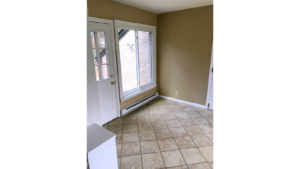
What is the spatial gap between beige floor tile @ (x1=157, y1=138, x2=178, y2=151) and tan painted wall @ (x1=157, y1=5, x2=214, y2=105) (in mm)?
1669

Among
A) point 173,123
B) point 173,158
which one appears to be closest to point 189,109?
point 173,123

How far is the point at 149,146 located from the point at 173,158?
436mm

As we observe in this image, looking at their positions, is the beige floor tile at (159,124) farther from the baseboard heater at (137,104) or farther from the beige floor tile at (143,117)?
the baseboard heater at (137,104)

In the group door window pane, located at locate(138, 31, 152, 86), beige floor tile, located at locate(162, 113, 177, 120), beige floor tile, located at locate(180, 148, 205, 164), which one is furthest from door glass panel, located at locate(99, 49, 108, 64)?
beige floor tile, located at locate(180, 148, 205, 164)

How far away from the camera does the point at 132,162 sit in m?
1.99

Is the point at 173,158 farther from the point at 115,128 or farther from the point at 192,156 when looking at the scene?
the point at 115,128

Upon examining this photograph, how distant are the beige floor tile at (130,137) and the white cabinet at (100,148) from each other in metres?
1.05

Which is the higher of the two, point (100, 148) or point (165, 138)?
point (100, 148)

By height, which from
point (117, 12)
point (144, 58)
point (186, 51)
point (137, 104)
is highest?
point (117, 12)
